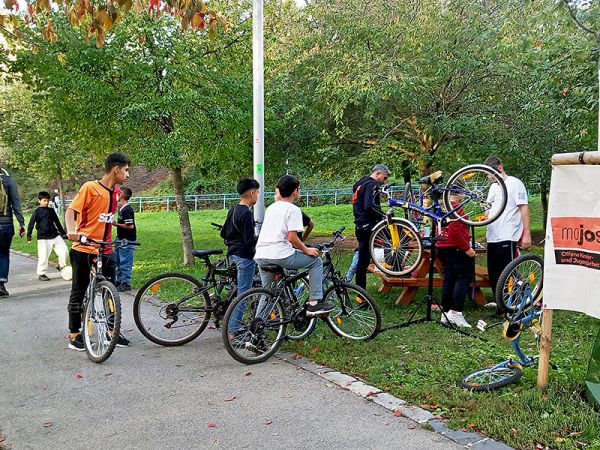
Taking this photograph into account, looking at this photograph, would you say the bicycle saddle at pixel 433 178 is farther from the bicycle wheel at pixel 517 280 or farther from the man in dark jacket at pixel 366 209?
the bicycle wheel at pixel 517 280

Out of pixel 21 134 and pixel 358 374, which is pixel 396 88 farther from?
pixel 21 134

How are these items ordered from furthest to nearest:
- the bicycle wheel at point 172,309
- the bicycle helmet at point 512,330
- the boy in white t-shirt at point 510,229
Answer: the boy in white t-shirt at point 510,229, the bicycle wheel at point 172,309, the bicycle helmet at point 512,330

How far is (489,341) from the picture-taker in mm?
6082

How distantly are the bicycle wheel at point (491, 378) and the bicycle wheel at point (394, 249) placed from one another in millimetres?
1896

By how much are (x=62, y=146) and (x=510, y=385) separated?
18.7 metres

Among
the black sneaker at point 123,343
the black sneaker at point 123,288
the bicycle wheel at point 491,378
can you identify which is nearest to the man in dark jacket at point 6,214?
the black sneaker at point 123,288

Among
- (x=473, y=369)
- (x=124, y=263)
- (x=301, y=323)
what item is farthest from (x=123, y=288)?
(x=473, y=369)

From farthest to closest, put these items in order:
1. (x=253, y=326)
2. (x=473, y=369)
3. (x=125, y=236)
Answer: (x=125, y=236) < (x=253, y=326) < (x=473, y=369)

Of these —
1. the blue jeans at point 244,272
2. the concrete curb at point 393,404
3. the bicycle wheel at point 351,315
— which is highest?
the blue jeans at point 244,272

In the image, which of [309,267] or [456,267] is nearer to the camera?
[309,267]

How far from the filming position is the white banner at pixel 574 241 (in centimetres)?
414

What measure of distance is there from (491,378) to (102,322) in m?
3.69

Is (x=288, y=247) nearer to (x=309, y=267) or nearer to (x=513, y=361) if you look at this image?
(x=309, y=267)

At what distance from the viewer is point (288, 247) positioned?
5.73m
